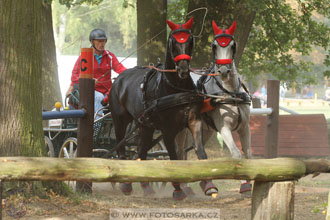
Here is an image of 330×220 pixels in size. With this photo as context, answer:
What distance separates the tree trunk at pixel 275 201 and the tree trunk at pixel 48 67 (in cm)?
1161

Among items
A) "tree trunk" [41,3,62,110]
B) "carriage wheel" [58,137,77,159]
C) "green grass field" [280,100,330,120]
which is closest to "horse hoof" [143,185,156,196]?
"carriage wheel" [58,137,77,159]

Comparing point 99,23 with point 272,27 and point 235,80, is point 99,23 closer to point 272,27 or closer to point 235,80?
point 272,27

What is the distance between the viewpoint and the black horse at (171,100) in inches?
287

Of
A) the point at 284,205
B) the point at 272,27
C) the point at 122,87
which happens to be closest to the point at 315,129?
the point at 272,27

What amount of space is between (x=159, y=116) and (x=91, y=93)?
0.95m

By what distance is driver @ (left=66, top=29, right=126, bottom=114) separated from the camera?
9.31 meters

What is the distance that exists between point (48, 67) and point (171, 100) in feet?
28.6

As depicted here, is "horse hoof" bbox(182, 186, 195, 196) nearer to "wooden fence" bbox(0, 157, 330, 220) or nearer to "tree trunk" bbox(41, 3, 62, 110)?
"wooden fence" bbox(0, 157, 330, 220)

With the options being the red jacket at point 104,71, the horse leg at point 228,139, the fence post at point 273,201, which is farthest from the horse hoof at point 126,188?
the fence post at point 273,201

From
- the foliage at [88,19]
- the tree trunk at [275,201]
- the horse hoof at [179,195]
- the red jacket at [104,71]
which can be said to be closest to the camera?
the tree trunk at [275,201]

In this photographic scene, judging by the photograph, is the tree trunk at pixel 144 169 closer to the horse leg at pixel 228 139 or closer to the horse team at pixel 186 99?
the horse team at pixel 186 99

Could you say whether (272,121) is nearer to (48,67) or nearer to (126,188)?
(126,188)

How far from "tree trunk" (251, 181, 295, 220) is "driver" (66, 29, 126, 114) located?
5.26 m

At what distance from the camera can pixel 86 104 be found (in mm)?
7988
